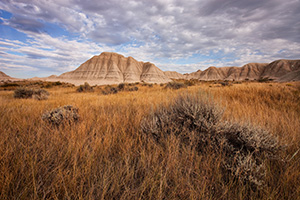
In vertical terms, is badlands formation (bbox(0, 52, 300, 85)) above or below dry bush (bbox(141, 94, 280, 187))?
above

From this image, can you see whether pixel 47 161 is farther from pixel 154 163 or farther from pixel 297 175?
pixel 297 175

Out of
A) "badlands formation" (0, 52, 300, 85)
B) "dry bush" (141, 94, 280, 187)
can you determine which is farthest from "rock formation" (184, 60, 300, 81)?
"dry bush" (141, 94, 280, 187)

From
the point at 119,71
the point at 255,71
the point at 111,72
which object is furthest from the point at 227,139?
the point at 255,71

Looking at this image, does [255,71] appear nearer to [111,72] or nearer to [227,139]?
[111,72]

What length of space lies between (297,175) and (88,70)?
228 feet

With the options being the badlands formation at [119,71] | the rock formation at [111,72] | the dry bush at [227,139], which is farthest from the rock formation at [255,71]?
the dry bush at [227,139]

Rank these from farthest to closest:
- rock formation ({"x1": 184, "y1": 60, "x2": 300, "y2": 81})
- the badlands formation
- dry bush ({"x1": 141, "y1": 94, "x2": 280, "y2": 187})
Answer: rock formation ({"x1": 184, "y1": 60, "x2": 300, "y2": 81}) < the badlands formation < dry bush ({"x1": 141, "y1": 94, "x2": 280, "y2": 187})

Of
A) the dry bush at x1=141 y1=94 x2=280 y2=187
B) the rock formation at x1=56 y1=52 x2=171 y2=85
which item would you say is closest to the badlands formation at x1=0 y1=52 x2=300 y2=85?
the rock formation at x1=56 y1=52 x2=171 y2=85

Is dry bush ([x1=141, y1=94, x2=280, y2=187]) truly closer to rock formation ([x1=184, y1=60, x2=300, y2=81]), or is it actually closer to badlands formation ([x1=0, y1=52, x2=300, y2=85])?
badlands formation ([x1=0, y1=52, x2=300, y2=85])

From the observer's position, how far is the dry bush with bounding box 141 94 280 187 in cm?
136

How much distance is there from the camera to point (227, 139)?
1.74 meters

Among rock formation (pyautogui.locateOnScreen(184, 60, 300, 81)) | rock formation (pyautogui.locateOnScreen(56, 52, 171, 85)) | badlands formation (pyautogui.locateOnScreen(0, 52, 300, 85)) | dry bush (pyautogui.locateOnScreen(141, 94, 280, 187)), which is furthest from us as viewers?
rock formation (pyautogui.locateOnScreen(184, 60, 300, 81))

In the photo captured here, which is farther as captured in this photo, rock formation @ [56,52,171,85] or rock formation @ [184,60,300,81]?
rock formation @ [184,60,300,81]

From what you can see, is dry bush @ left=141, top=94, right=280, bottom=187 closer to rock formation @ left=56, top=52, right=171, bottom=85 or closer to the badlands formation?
the badlands formation
